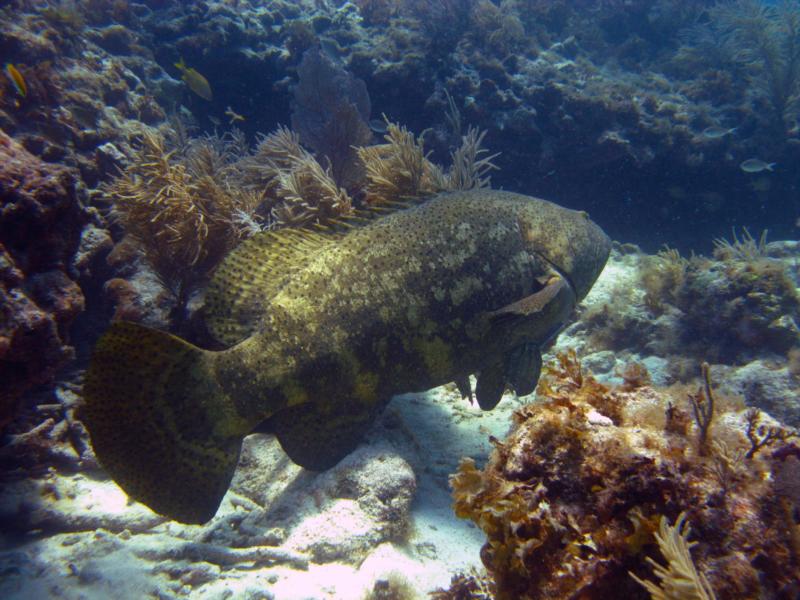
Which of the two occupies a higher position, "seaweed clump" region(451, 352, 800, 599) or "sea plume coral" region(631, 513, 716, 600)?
"sea plume coral" region(631, 513, 716, 600)

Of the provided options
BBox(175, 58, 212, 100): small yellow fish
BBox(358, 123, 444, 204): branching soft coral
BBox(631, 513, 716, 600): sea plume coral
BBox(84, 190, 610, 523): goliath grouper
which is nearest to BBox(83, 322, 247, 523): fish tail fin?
BBox(84, 190, 610, 523): goliath grouper

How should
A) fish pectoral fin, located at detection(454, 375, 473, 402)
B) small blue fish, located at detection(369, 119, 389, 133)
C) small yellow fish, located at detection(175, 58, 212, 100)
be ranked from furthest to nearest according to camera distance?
1. small blue fish, located at detection(369, 119, 389, 133)
2. small yellow fish, located at detection(175, 58, 212, 100)
3. fish pectoral fin, located at detection(454, 375, 473, 402)

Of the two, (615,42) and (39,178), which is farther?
(615,42)

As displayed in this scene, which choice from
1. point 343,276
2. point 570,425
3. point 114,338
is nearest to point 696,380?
point 570,425

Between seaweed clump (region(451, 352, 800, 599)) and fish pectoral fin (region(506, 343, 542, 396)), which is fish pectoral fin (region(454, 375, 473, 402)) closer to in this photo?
fish pectoral fin (region(506, 343, 542, 396))

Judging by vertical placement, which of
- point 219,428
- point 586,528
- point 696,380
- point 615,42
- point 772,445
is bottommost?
point 696,380

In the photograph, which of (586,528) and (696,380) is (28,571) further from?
(696,380)

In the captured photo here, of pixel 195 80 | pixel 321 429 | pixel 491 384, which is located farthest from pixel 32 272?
pixel 195 80

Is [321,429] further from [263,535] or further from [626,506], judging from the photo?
[626,506]

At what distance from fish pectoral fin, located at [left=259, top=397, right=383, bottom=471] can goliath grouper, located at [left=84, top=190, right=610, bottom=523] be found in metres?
0.01

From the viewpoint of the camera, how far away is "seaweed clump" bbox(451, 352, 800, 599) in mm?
1714

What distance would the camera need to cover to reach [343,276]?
11.5 ft

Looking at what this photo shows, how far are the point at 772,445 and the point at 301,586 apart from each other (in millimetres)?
3042

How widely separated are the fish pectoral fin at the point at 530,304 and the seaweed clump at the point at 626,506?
1.31 metres
